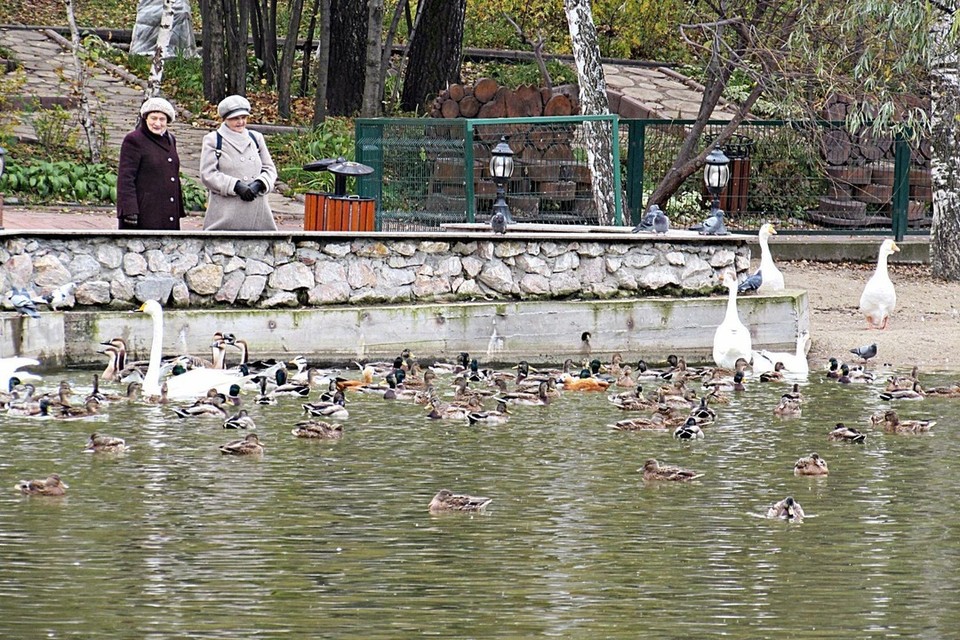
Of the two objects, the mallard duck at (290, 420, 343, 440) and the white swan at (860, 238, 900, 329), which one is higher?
the white swan at (860, 238, 900, 329)

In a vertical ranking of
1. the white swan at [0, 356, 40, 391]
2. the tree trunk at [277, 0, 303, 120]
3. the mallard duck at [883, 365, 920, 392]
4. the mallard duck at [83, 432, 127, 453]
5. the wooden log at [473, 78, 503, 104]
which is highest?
the tree trunk at [277, 0, 303, 120]

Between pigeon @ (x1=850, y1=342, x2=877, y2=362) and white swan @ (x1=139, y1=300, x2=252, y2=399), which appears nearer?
white swan @ (x1=139, y1=300, x2=252, y2=399)

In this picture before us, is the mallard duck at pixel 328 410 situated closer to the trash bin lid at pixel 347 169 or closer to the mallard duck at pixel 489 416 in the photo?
the mallard duck at pixel 489 416

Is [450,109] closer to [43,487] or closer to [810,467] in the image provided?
[810,467]

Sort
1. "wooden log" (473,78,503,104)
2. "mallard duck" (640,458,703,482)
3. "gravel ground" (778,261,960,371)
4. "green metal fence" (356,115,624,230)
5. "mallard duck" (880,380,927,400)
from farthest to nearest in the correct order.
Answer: "wooden log" (473,78,503,104) < "green metal fence" (356,115,624,230) < "gravel ground" (778,261,960,371) < "mallard duck" (880,380,927,400) < "mallard duck" (640,458,703,482)

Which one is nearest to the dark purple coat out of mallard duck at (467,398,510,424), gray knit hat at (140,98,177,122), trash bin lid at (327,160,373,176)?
gray knit hat at (140,98,177,122)

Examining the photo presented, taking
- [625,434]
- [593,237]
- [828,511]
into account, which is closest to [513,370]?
[593,237]

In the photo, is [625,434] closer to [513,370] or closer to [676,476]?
[676,476]

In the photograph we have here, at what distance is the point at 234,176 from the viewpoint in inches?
651

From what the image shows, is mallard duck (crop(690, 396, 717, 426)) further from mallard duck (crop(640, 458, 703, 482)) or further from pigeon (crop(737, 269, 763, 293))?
pigeon (crop(737, 269, 763, 293))

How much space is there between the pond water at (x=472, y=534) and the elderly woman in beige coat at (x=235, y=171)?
323cm

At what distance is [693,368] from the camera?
17.2m

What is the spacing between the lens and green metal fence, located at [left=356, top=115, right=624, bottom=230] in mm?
19844

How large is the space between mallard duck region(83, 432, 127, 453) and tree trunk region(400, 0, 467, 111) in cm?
2025
